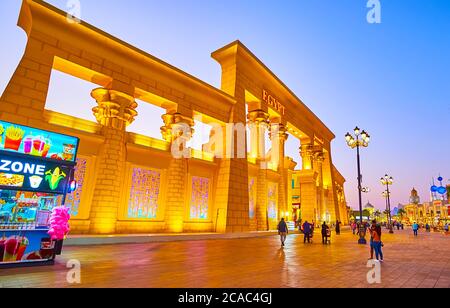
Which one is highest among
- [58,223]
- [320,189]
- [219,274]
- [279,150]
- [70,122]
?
[279,150]

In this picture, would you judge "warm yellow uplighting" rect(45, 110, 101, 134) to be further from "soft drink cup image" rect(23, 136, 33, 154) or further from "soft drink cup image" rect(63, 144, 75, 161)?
"soft drink cup image" rect(23, 136, 33, 154)

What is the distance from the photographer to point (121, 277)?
19.0ft

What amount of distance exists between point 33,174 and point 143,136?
10089mm

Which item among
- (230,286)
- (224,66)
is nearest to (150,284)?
(230,286)

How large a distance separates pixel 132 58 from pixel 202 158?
801 centimetres

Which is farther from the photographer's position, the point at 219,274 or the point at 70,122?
the point at 70,122

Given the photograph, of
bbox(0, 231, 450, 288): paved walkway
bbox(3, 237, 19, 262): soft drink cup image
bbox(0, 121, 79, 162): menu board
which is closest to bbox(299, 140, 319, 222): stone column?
bbox(0, 231, 450, 288): paved walkway

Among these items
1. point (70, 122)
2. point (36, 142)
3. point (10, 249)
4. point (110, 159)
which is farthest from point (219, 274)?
point (70, 122)

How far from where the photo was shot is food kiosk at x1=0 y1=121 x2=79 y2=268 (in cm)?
664

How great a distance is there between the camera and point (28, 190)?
22.8 feet

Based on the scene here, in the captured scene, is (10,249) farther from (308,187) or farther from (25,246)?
(308,187)

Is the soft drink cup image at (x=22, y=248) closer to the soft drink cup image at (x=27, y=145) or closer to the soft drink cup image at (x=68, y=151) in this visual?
the soft drink cup image at (x=27, y=145)

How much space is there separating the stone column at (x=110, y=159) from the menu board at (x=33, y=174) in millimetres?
7251

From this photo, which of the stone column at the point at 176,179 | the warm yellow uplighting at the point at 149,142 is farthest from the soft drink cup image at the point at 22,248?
the stone column at the point at 176,179
